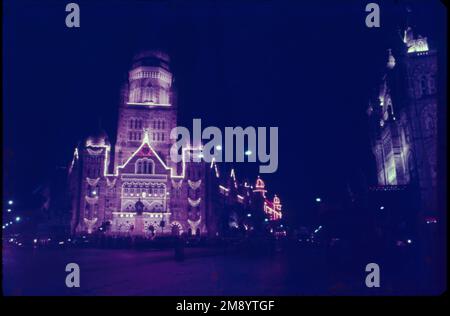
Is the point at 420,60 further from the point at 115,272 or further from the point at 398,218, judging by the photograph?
the point at 115,272

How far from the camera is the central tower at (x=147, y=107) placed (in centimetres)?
8050

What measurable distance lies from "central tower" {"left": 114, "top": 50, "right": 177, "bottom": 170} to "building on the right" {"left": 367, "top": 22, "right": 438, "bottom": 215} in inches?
1704

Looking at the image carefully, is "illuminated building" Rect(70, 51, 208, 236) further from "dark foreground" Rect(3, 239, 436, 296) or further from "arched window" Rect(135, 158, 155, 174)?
"dark foreground" Rect(3, 239, 436, 296)

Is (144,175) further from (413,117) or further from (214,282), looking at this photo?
(214,282)

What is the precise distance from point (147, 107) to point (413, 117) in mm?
54110

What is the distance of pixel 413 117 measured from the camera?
44.0 m

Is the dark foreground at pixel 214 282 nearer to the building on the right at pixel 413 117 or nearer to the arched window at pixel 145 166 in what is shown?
the building on the right at pixel 413 117

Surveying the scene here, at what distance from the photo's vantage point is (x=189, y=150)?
251 feet

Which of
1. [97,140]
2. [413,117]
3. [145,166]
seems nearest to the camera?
[413,117]

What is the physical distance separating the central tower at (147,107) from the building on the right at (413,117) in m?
43.3

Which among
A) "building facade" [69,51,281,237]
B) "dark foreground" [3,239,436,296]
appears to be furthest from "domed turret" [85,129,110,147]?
"dark foreground" [3,239,436,296]

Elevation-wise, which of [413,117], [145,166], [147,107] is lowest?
[145,166]

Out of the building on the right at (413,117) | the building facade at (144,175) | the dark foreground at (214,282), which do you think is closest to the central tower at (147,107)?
the building facade at (144,175)

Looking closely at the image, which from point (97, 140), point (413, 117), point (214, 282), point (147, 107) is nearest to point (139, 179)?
point (97, 140)
